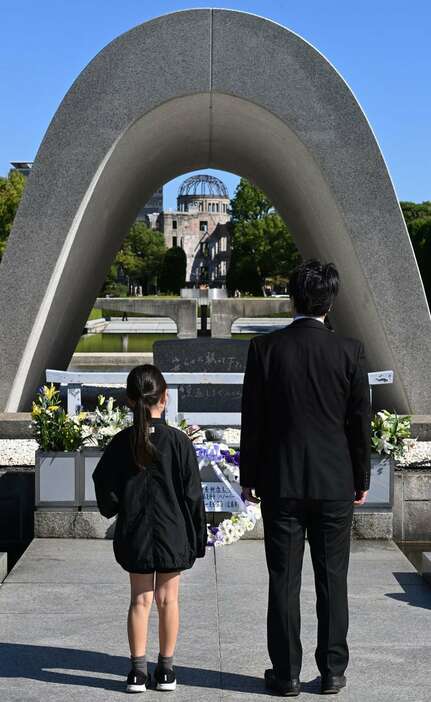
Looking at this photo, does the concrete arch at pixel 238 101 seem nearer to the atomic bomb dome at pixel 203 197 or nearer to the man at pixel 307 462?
the man at pixel 307 462

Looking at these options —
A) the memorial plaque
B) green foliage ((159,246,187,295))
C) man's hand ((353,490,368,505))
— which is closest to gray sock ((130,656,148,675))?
man's hand ((353,490,368,505))

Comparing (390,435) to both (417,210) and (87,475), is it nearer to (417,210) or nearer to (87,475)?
(87,475)

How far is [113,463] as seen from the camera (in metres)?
4.60

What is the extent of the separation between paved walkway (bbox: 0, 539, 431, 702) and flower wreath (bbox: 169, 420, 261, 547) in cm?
37

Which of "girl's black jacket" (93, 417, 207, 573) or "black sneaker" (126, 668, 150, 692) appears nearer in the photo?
"girl's black jacket" (93, 417, 207, 573)

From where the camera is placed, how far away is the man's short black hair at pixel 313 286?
15.1 feet

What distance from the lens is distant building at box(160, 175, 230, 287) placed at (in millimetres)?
122562

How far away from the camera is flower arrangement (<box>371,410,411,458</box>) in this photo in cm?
798

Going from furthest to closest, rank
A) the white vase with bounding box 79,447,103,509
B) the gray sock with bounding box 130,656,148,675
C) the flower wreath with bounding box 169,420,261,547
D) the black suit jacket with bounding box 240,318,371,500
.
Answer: the white vase with bounding box 79,447,103,509 → the flower wreath with bounding box 169,420,261,547 → the gray sock with bounding box 130,656,148,675 → the black suit jacket with bounding box 240,318,371,500

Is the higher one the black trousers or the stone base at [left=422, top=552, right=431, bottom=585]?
the black trousers

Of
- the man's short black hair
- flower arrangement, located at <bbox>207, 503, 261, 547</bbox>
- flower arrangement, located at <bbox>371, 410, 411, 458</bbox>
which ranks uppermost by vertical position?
the man's short black hair

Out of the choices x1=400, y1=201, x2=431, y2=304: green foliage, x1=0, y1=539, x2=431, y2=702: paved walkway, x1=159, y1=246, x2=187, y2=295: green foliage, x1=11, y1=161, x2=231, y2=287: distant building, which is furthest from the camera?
x1=11, y1=161, x2=231, y2=287: distant building

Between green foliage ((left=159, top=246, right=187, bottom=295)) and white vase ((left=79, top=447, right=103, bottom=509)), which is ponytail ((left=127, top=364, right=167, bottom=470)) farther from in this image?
green foliage ((left=159, top=246, right=187, bottom=295))

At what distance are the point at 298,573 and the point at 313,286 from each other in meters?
1.28
